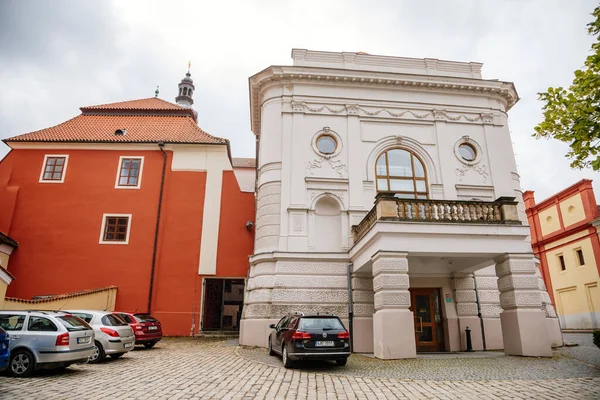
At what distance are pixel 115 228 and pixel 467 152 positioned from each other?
18258mm

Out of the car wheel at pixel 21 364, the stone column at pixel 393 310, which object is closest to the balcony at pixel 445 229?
the stone column at pixel 393 310

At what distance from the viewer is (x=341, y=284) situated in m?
15.6

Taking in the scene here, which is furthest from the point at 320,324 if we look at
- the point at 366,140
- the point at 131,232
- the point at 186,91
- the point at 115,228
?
the point at 186,91

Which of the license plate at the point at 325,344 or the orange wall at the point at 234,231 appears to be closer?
the license plate at the point at 325,344

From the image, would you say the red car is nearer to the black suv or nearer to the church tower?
the black suv

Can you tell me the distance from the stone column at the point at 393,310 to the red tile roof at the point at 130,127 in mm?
13389

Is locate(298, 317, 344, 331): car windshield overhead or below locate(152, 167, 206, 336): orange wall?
below

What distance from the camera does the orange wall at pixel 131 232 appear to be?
19406mm

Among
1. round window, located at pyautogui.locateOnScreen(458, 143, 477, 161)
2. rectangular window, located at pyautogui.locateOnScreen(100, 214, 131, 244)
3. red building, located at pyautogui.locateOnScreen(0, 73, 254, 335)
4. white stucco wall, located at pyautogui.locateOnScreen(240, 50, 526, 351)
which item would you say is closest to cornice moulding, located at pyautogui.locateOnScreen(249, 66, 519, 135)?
white stucco wall, located at pyautogui.locateOnScreen(240, 50, 526, 351)

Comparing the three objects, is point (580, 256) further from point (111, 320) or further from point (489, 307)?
point (111, 320)

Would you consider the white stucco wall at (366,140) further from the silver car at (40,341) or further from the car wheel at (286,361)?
the silver car at (40,341)

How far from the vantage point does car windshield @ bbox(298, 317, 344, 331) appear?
10.2 meters

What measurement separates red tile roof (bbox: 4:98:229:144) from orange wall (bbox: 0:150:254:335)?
2.95 ft

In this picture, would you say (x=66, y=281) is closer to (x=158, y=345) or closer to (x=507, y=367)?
(x=158, y=345)
